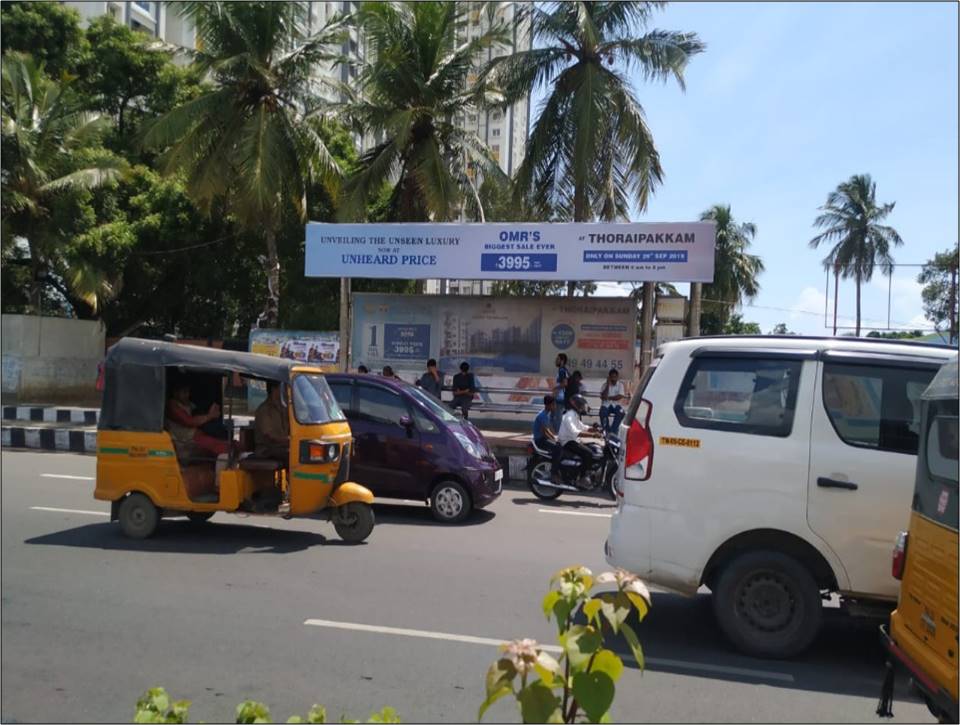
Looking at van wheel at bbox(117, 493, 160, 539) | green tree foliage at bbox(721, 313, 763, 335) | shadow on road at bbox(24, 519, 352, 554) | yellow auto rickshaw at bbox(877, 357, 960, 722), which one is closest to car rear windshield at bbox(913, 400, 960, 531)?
yellow auto rickshaw at bbox(877, 357, 960, 722)

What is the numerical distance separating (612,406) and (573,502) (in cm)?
301

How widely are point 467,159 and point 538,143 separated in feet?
6.02

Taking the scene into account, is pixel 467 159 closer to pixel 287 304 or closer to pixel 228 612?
pixel 287 304

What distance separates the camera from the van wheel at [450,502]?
32.3 ft

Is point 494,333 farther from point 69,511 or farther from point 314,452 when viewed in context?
point 314,452

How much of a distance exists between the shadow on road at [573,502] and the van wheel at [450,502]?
1799mm

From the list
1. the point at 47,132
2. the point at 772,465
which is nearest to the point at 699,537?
the point at 772,465

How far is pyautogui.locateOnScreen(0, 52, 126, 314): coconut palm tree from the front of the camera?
73.4 feet

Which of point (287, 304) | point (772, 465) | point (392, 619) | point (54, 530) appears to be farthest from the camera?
point (287, 304)

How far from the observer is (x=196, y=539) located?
341 inches

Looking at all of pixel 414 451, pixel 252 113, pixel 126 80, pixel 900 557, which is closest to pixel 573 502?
pixel 414 451

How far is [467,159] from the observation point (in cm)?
2123

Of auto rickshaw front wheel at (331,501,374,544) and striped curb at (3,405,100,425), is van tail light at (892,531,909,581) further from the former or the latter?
striped curb at (3,405,100,425)

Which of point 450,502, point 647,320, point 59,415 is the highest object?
point 647,320
